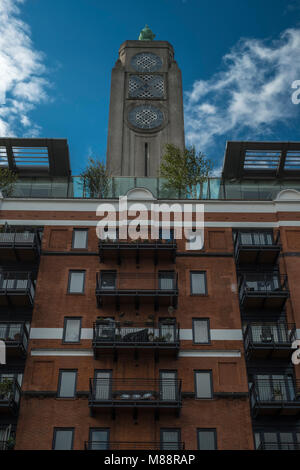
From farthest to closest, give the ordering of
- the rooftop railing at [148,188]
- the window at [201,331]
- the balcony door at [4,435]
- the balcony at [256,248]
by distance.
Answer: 1. the rooftop railing at [148,188]
2. the balcony at [256,248]
3. the window at [201,331]
4. the balcony door at [4,435]

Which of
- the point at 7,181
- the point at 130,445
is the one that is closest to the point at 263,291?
the point at 130,445

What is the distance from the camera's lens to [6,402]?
2664 cm

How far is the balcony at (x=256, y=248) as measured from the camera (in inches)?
1272

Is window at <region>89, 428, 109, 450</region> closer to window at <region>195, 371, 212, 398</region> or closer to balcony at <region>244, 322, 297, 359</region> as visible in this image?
window at <region>195, 371, 212, 398</region>

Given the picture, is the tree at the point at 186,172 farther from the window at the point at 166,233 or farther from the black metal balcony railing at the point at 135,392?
the black metal balcony railing at the point at 135,392

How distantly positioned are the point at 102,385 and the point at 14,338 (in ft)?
16.4

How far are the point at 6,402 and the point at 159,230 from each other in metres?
13.1

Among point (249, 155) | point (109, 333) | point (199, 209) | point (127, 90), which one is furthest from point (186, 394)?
point (127, 90)

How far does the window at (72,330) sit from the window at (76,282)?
1738mm

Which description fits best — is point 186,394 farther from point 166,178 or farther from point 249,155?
point 249,155

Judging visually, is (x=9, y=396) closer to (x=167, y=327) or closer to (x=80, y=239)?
(x=167, y=327)

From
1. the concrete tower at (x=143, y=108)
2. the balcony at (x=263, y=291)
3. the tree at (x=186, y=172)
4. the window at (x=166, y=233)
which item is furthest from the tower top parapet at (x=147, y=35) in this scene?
the balcony at (x=263, y=291)

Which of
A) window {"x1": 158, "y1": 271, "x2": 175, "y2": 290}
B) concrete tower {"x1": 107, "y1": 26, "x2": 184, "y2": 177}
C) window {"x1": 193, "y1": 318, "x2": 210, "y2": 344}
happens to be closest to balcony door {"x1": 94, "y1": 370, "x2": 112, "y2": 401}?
window {"x1": 193, "y1": 318, "x2": 210, "y2": 344}

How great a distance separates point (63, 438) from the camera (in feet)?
88.7
